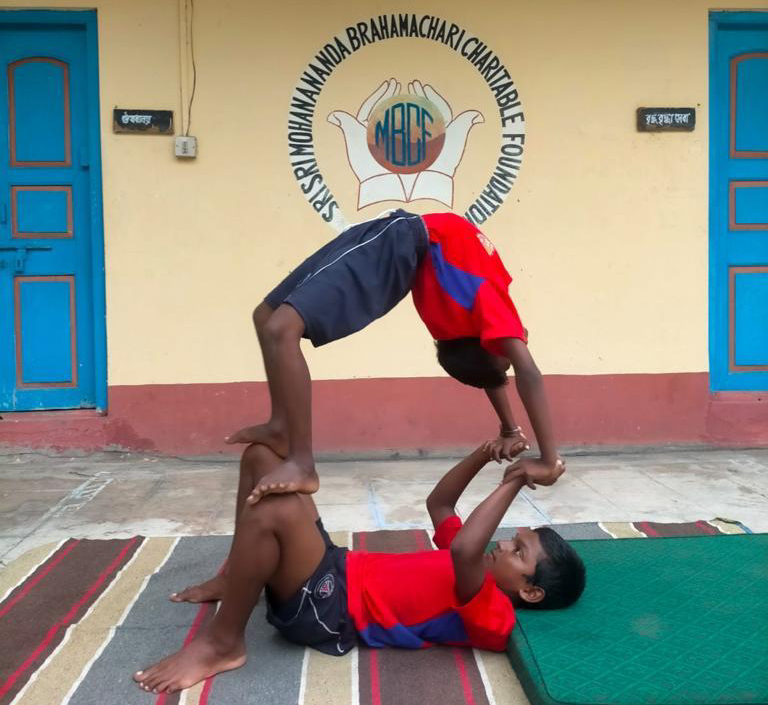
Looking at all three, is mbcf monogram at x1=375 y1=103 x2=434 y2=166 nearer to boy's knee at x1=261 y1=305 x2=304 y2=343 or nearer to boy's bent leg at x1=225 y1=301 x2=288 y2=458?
boy's bent leg at x1=225 y1=301 x2=288 y2=458

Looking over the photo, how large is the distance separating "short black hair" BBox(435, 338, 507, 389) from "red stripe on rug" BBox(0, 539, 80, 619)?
1655 millimetres

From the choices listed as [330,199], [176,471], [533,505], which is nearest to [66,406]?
[176,471]

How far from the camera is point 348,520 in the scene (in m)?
3.63

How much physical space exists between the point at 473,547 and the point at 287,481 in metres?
0.53

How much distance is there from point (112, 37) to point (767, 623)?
15.2ft

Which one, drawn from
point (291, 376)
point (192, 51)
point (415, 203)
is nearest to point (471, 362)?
point (291, 376)

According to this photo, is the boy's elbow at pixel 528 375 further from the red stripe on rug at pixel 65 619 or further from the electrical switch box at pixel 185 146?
the electrical switch box at pixel 185 146

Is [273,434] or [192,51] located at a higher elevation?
[192,51]

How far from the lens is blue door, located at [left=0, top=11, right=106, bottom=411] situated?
15.8 feet

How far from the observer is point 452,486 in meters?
2.55

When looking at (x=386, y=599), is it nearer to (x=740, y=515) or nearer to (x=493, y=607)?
(x=493, y=607)

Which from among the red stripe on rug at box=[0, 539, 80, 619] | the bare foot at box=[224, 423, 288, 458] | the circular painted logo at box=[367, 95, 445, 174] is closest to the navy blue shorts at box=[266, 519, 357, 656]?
the bare foot at box=[224, 423, 288, 458]

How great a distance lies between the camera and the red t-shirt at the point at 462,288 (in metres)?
2.26

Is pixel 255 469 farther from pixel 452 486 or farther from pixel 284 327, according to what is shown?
pixel 452 486
